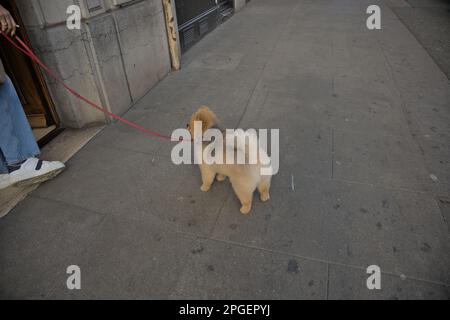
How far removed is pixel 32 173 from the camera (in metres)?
3.44

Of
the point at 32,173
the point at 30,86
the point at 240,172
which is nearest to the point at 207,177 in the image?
the point at 240,172

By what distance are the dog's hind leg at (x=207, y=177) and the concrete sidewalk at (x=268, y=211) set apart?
10cm

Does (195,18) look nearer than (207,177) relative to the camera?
No

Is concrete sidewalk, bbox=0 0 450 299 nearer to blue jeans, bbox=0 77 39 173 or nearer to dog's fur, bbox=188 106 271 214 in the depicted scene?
dog's fur, bbox=188 106 271 214

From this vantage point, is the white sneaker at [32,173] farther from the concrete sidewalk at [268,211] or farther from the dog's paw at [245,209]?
the dog's paw at [245,209]

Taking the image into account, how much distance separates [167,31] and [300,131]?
3.62 m

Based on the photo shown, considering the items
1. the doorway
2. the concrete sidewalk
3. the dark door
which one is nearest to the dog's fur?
the concrete sidewalk

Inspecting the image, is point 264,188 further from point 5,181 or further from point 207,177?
point 5,181

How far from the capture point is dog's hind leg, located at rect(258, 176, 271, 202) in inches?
118

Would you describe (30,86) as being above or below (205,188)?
above

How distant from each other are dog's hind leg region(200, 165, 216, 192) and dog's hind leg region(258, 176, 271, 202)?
0.50 meters

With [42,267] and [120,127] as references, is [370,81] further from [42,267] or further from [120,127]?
[42,267]

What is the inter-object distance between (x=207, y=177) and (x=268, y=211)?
2.37ft

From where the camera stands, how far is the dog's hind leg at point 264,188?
299cm
